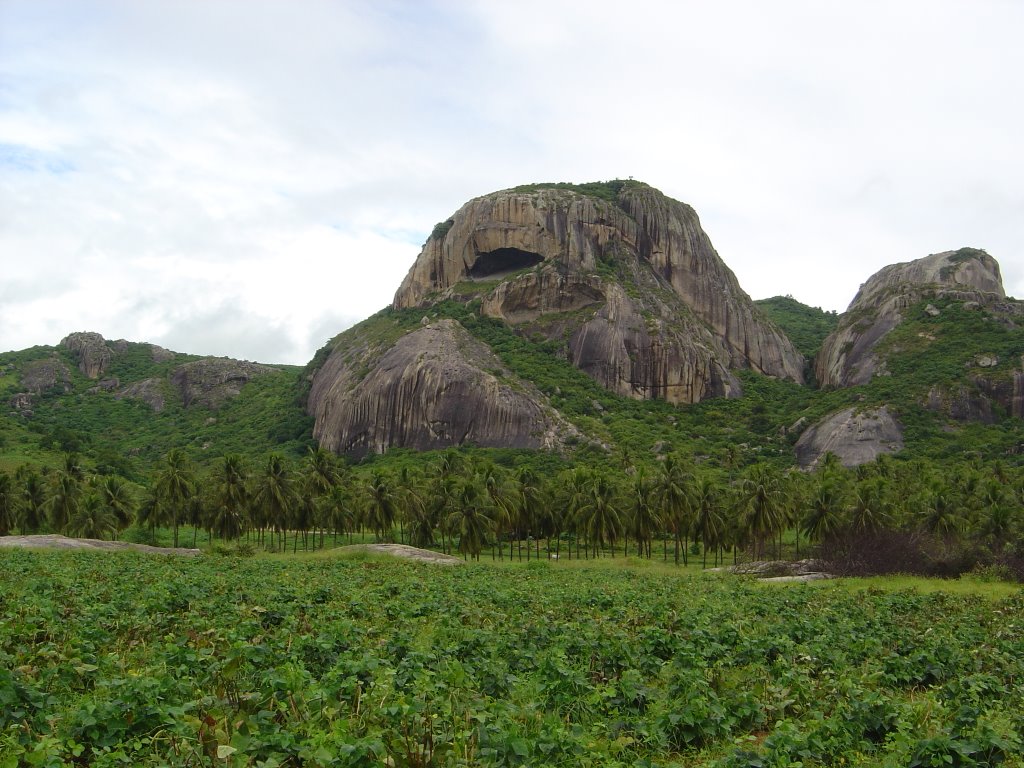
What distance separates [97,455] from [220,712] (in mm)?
117572

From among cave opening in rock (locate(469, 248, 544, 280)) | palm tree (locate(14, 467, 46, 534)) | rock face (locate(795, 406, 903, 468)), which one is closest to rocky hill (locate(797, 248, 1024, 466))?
rock face (locate(795, 406, 903, 468))

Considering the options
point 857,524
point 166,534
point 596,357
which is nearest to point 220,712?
point 857,524

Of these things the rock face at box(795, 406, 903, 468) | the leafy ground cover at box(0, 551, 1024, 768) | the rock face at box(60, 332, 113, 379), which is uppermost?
the rock face at box(60, 332, 113, 379)

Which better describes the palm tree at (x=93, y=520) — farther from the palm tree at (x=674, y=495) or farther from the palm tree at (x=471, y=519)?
the palm tree at (x=674, y=495)

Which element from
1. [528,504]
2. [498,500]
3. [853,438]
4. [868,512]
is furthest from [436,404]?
[868,512]

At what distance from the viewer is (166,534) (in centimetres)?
8469

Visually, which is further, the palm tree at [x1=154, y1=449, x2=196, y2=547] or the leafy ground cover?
the palm tree at [x1=154, y1=449, x2=196, y2=547]

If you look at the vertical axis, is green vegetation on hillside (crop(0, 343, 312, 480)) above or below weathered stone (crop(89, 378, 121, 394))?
below

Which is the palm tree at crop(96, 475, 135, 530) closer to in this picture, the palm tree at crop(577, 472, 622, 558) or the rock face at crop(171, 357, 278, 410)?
the palm tree at crop(577, 472, 622, 558)

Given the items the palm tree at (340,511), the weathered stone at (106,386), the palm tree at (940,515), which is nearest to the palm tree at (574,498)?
the palm tree at (340,511)

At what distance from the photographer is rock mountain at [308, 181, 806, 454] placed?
125875 millimetres

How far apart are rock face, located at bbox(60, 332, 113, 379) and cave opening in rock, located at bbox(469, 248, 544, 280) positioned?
100m

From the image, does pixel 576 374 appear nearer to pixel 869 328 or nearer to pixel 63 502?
pixel 869 328

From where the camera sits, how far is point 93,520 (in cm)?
6481
